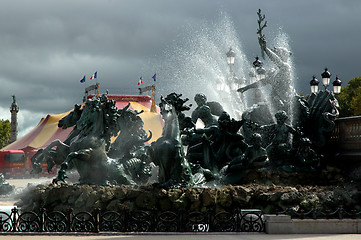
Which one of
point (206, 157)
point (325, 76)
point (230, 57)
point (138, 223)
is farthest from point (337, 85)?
point (138, 223)

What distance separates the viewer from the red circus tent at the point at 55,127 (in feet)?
142

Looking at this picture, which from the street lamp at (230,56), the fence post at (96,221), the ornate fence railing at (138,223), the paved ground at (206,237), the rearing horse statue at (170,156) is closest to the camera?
the paved ground at (206,237)

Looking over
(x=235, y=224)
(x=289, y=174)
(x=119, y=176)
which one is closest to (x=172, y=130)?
(x=119, y=176)

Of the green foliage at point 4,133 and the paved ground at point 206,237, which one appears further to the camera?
the green foliage at point 4,133

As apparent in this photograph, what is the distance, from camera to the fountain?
12.1 meters

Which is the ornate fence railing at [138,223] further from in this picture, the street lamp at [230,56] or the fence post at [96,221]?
the street lamp at [230,56]

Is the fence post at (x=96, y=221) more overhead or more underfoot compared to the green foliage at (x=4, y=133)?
more underfoot

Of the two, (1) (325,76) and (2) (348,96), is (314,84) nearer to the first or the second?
(1) (325,76)

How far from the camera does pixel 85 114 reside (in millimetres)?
14484

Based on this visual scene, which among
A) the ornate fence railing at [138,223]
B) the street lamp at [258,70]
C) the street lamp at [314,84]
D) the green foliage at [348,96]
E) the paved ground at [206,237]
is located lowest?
the paved ground at [206,237]

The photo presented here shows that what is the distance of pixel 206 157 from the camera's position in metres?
16.0

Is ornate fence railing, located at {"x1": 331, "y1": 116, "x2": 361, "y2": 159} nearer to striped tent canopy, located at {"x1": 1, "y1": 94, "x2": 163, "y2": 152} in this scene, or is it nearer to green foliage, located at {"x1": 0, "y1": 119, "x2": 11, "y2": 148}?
striped tent canopy, located at {"x1": 1, "y1": 94, "x2": 163, "y2": 152}

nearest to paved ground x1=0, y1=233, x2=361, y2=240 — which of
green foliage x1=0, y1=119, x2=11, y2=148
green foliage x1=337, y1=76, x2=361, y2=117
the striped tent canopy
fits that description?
the striped tent canopy

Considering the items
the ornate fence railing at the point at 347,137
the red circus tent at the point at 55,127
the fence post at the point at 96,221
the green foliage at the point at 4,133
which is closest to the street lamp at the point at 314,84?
the ornate fence railing at the point at 347,137
